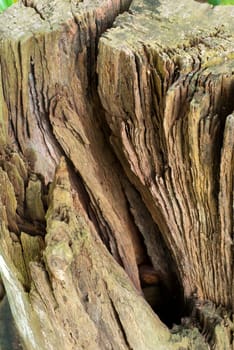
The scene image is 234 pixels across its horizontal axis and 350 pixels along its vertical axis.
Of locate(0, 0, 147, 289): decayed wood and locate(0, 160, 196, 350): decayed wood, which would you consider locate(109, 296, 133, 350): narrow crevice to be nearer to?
locate(0, 160, 196, 350): decayed wood

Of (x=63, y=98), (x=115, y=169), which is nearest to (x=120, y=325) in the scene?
(x=115, y=169)

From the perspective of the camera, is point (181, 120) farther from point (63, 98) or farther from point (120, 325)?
point (120, 325)

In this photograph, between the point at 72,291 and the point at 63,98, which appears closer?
the point at 72,291

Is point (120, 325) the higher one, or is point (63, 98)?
point (63, 98)

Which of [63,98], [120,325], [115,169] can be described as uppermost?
[63,98]

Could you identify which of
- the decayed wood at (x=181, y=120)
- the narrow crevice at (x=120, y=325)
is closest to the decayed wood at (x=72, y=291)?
the narrow crevice at (x=120, y=325)

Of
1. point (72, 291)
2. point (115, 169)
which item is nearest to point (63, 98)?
point (115, 169)

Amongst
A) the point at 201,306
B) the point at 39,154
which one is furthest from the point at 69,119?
the point at 201,306

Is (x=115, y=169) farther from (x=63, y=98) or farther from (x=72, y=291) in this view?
(x=72, y=291)

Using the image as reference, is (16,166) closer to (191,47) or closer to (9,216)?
(9,216)
